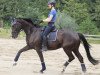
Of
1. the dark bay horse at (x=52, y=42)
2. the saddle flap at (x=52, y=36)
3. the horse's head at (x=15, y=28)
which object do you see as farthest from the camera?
the horse's head at (x=15, y=28)

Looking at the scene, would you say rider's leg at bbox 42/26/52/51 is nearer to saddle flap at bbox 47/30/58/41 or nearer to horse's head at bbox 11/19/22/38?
saddle flap at bbox 47/30/58/41

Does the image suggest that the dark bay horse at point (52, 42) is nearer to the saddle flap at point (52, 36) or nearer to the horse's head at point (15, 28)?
the horse's head at point (15, 28)

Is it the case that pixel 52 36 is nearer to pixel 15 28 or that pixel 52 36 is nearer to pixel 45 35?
pixel 45 35

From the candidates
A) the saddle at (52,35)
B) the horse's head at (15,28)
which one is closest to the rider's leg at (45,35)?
the saddle at (52,35)

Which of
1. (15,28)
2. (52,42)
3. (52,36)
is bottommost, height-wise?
(52,42)

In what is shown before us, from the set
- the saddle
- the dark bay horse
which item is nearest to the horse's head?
the dark bay horse

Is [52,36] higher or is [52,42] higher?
[52,36]

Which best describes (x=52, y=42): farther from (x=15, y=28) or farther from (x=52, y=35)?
(x=15, y=28)

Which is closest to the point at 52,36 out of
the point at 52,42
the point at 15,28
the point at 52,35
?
the point at 52,35

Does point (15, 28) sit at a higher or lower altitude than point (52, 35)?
higher

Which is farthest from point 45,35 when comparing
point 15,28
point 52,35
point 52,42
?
point 15,28

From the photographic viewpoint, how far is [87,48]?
41.9 ft

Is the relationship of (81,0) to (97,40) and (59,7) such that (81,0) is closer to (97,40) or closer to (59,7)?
(59,7)

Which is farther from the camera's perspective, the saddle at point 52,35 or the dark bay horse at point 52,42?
the saddle at point 52,35
